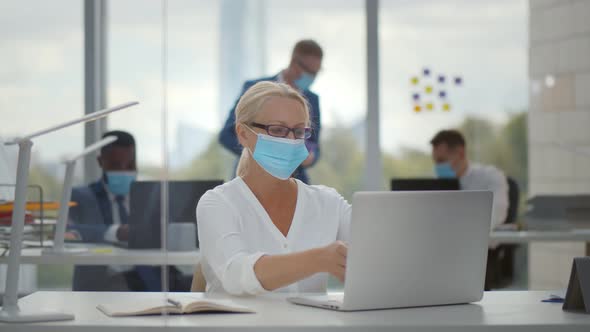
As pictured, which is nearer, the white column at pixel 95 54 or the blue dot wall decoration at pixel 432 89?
the white column at pixel 95 54

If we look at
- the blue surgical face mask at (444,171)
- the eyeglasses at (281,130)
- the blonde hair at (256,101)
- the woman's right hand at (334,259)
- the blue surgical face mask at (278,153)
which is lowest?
the woman's right hand at (334,259)

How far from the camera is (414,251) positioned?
167 centimetres

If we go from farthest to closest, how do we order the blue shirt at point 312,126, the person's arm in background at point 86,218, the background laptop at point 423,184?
the background laptop at point 423,184, the person's arm in background at point 86,218, the blue shirt at point 312,126

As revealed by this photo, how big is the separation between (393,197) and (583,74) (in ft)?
13.1

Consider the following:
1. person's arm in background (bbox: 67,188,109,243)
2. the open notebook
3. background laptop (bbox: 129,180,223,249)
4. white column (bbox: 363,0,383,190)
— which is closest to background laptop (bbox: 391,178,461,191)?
background laptop (bbox: 129,180,223,249)

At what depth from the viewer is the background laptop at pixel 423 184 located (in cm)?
381

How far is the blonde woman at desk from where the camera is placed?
1958 mm

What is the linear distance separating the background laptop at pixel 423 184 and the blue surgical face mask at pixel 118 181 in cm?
108

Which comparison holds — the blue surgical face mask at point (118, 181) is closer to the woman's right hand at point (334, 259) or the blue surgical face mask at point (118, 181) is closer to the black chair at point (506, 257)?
the black chair at point (506, 257)

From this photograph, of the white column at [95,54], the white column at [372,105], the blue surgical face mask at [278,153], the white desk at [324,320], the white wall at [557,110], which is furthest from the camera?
the white column at [372,105]

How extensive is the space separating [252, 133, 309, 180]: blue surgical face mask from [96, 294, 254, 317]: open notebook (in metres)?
0.50

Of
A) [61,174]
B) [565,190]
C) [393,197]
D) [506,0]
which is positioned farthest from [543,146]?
[393,197]

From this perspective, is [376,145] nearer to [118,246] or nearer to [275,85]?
[118,246]

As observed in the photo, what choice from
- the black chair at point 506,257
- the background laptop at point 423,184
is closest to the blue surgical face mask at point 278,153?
the background laptop at point 423,184
